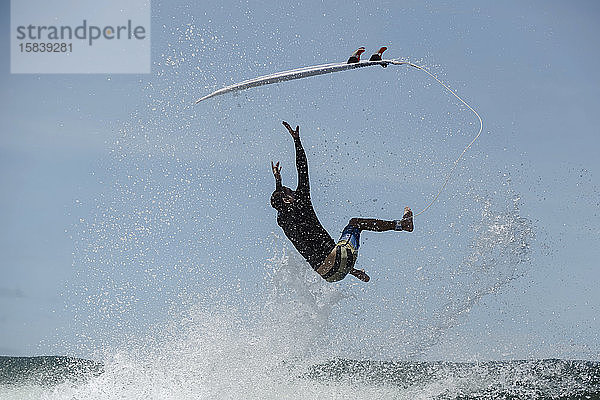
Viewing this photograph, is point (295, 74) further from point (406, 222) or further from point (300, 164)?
point (406, 222)

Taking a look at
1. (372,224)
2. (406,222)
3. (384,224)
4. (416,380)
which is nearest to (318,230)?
(372,224)

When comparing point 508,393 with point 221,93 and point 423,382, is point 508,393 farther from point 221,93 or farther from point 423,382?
point 221,93

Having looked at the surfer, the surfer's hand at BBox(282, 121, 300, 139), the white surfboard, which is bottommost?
the surfer

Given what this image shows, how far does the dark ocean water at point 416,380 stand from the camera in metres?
16.5

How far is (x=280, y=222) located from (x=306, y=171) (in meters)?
1.08

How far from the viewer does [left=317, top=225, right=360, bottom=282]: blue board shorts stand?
1062 cm

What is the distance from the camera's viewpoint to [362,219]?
428 inches

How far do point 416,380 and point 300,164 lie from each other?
10.2 metres

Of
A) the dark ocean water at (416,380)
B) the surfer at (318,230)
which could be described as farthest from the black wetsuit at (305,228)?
the dark ocean water at (416,380)

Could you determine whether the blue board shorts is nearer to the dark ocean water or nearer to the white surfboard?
the white surfboard

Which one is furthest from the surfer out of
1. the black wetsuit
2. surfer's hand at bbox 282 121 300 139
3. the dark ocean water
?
the dark ocean water

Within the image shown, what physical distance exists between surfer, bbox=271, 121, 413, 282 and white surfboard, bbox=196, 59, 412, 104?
139 cm

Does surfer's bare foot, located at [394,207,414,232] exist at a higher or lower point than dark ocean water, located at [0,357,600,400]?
higher

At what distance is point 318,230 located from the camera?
10719 mm
